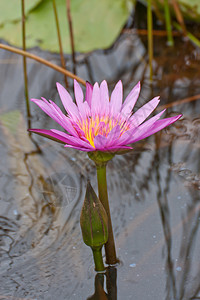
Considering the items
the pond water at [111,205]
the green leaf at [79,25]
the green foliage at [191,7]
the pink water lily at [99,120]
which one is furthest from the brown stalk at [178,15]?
the pink water lily at [99,120]

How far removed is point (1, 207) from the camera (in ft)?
4.64

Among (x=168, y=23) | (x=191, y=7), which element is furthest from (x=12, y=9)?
(x=191, y=7)

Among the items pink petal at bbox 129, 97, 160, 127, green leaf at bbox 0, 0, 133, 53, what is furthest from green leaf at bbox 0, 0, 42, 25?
pink petal at bbox 129, 97, 160, 127

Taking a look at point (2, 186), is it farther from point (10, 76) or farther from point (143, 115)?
point (10, 76)

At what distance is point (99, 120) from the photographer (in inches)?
44.7

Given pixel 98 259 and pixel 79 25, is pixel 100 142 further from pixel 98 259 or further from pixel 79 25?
pixel 79 25

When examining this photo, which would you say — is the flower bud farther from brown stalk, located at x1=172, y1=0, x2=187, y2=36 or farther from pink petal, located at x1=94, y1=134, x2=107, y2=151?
brown stalk, located at x1=172, y1=0, x2=187, y2=36

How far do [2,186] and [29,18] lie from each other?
4.39 feet

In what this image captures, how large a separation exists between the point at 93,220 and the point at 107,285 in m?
0.23

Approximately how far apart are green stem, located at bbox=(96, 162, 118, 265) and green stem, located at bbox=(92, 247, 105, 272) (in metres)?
0.03

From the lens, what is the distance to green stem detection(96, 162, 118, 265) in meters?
1.08

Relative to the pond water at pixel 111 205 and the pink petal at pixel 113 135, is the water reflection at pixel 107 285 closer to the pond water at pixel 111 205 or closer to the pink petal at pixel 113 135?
the pond water at pixel 111 205

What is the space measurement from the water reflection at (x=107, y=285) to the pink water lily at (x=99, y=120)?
37 centimetres

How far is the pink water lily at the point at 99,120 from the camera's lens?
1.00 m
